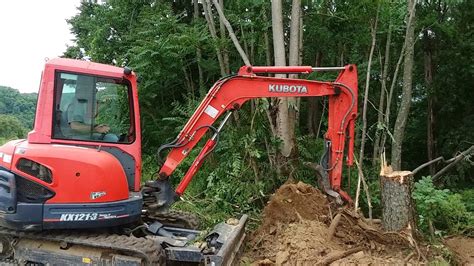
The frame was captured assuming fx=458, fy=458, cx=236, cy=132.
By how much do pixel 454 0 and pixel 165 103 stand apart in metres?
7.49

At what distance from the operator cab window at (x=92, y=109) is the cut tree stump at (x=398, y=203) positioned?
3.19 meters

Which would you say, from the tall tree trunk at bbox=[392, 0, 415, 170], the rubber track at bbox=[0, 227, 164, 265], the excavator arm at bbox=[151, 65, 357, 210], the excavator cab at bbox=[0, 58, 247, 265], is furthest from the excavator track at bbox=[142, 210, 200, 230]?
the tall tree trunk at bbox=[392, 0, 415, 170]

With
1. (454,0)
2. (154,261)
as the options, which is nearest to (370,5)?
(454,0)

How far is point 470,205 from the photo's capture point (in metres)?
7.93

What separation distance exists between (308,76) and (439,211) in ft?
14.5

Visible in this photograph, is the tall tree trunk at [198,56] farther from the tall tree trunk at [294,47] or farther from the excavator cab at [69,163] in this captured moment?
the excavator cab at [69,163]

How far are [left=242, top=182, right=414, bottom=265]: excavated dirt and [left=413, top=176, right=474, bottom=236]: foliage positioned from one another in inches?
48.2

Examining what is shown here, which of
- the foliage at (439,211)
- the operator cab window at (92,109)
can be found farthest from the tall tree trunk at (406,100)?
the operator cab window at (92,109)

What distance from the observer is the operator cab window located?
4.73 meters

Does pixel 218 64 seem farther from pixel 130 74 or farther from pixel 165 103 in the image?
pixel 130 74

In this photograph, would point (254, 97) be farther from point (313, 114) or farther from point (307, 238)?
point (313, 114)

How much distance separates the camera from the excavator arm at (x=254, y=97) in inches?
221

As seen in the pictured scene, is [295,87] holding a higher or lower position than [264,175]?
higher

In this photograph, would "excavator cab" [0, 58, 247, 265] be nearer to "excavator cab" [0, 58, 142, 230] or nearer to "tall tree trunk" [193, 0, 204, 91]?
"excavator cab" [0, 58, 142, 230]
